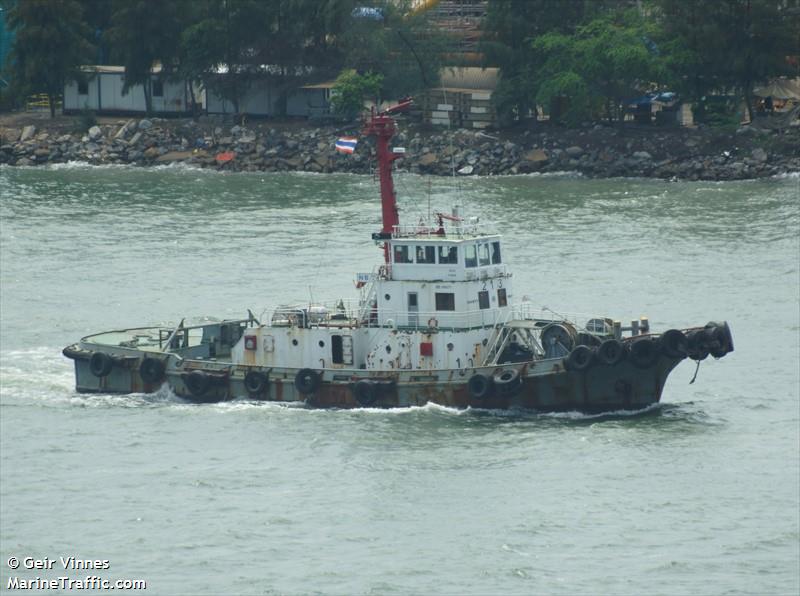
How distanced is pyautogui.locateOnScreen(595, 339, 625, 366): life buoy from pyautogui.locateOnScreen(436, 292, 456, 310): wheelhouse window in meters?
3.53

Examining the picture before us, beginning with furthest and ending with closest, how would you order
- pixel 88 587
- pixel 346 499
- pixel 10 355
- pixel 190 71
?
pixel 190 71 < pixel 10 355 < pixel 346 499 < pixel 88 587

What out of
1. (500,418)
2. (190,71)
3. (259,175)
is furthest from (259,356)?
(190,71)

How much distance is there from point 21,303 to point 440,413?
1745cm

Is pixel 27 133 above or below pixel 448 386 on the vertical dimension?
above

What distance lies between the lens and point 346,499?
36.9 meters

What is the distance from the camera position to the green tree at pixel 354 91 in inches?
3450

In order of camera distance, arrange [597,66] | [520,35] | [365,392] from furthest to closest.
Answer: [520,35]
[597,66]
[365,392]

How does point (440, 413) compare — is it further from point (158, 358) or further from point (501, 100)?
point (501, 100)

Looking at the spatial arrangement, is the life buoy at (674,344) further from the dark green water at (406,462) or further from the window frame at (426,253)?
the window frame at (426,253)

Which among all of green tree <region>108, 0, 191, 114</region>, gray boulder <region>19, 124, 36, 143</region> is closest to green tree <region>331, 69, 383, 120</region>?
green tree <region>108, 0, 191, 114</region>

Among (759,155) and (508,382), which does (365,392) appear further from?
(759,155)

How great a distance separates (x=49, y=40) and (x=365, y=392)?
176ft

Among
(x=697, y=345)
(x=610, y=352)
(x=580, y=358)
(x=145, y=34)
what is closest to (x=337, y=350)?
(x=580, y=358)

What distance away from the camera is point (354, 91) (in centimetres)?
8762
